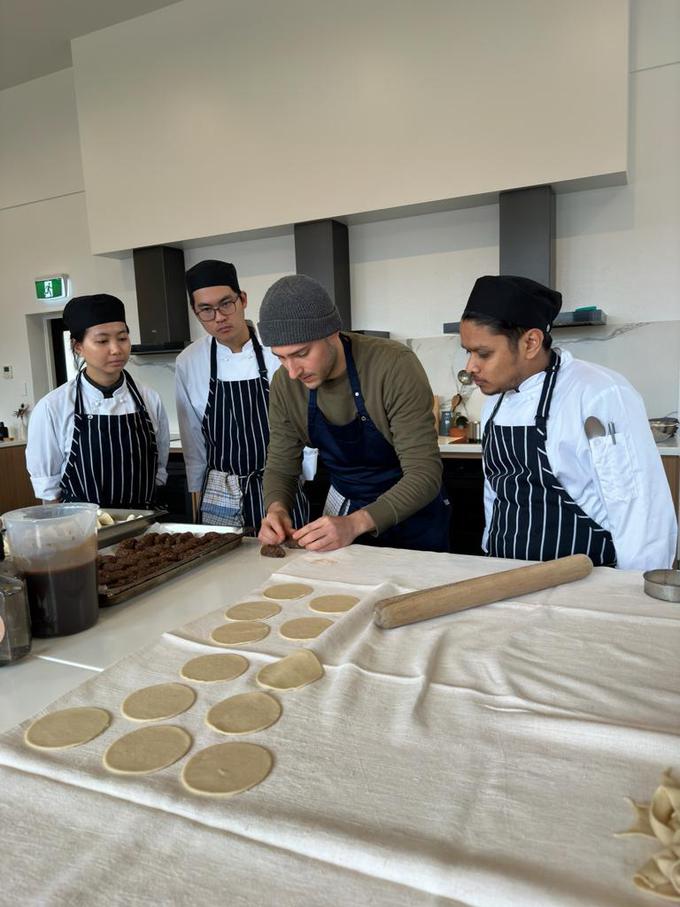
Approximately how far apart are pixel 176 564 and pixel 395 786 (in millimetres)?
911

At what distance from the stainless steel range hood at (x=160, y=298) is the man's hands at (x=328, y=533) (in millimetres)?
3403

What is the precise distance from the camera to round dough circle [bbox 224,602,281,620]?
1207 mm

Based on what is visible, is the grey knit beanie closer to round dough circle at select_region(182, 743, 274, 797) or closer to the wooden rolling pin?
the wooden rolling pin

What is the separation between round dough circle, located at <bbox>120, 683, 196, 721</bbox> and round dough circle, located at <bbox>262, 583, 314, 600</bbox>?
380mm

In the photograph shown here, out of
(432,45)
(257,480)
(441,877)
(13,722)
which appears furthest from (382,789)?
(432,45)

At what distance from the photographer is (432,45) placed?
11.5 feet

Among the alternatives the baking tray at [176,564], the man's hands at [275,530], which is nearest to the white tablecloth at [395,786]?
the baking tray at [176,564]

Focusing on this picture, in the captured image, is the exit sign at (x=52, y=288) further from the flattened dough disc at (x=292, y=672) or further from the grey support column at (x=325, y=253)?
the flattened dough disc at (x=292, y=672)

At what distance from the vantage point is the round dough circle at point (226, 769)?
717 mm

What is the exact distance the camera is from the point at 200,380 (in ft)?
8.36

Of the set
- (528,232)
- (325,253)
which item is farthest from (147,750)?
(325,253)

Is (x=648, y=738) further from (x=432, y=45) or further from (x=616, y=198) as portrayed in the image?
(x=432, y=45)

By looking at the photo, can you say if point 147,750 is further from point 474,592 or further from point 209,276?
point 209,276

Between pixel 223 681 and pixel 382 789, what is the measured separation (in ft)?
1.13
